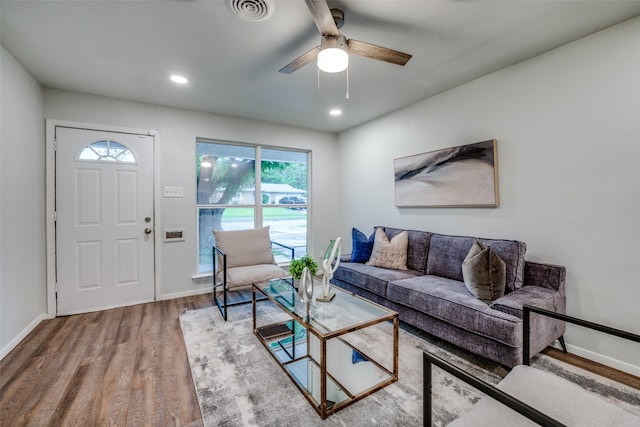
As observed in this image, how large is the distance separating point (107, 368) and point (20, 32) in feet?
8.22

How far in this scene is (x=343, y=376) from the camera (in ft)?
6.21

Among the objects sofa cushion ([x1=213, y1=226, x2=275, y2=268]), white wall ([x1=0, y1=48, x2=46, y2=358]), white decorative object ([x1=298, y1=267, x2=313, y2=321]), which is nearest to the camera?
white decorative object ([x1=298, y1=267, x2=313, y2=321])

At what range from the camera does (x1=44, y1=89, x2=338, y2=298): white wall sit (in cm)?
307

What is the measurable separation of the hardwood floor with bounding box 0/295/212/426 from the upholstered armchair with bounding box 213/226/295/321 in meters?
0.62

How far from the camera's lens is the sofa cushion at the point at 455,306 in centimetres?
182

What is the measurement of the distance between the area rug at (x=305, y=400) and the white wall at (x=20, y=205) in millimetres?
1483

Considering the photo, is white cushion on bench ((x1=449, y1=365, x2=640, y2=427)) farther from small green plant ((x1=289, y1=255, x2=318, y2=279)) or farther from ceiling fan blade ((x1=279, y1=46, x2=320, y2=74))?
ceiling fan blade ((x1=279, y1=46, x2=320, y2=74))

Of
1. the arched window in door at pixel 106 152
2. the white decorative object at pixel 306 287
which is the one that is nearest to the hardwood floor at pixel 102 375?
the white decorative object at pixel 306 287

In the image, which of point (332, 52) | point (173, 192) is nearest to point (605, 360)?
point (332, 52)

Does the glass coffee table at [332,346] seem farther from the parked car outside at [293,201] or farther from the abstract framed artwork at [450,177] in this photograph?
the parked car outside at [293,201]

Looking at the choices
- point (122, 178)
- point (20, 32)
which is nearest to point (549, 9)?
point (20, 32)

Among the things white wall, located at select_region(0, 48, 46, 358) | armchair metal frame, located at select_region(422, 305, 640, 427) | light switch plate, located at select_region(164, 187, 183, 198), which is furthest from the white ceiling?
armchair metal frame, located at select_region(422, 305, 640, 427)

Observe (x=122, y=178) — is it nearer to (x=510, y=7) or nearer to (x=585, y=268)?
(x=510, y=7)

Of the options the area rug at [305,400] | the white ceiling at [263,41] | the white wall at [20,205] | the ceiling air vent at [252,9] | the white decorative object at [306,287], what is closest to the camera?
the area rug at [305,400]
